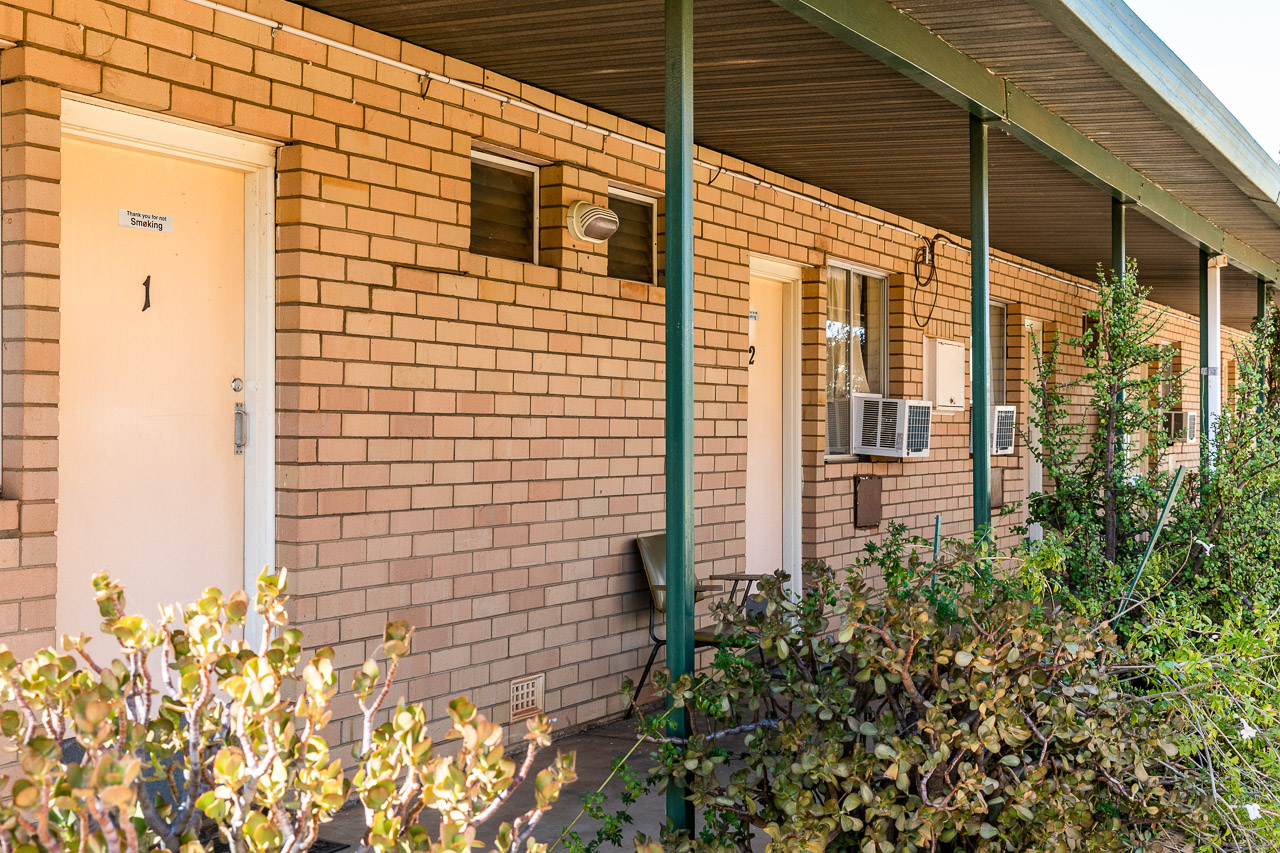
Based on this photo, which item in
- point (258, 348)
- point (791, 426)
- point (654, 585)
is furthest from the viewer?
point (791, 426)

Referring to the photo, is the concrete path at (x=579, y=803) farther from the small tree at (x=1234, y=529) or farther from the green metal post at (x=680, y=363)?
the small tree at (x=1234, y=529)

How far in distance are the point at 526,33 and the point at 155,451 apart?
2.03m

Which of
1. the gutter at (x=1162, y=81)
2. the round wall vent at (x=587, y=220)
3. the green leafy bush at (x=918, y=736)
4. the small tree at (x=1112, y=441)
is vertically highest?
the gutter at (x=1162, y=81)

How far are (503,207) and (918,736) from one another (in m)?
3.11

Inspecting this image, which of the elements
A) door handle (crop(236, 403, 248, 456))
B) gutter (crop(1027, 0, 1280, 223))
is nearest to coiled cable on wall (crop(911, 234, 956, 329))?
gutter (crop(1027, 0, 1280, 223))

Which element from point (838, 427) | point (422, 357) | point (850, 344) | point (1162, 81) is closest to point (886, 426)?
point (838, 427)

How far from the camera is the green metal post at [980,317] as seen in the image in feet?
17.6

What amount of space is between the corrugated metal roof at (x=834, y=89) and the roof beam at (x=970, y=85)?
0.23 feet

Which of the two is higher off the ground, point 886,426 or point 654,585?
point 886,426

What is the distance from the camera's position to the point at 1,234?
341 cm

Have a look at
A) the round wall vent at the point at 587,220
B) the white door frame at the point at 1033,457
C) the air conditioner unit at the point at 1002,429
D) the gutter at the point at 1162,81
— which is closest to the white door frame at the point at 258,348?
the round wall vent at the point at 587,220

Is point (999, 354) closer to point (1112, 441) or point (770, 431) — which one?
point (770, 431)

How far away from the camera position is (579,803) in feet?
14.6

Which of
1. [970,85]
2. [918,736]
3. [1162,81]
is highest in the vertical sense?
[1162,81]
